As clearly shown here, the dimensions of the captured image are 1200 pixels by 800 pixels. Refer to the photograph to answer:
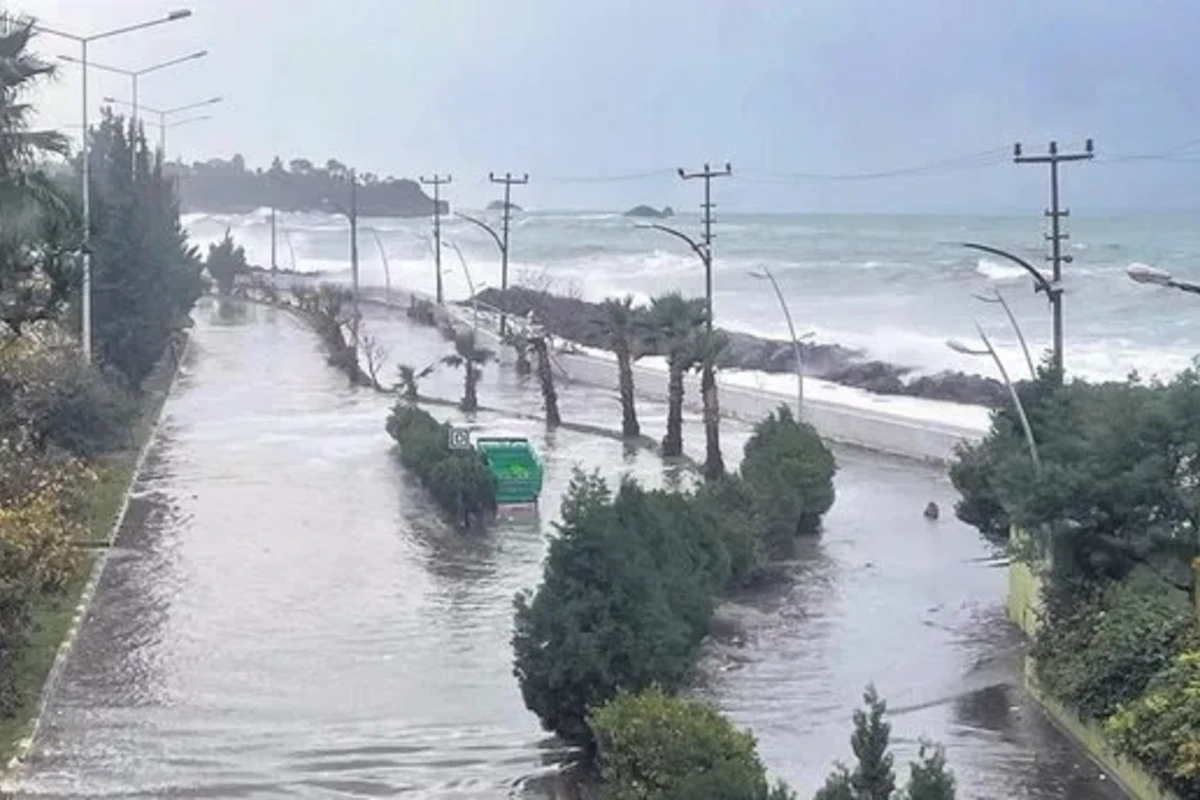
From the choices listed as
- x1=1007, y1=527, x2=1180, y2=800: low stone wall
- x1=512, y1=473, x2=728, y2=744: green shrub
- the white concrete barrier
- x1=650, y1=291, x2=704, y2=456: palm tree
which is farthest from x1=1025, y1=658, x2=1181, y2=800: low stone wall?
the white concrete barrier

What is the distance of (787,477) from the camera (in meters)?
30.2

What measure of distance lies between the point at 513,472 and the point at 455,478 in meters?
1.24

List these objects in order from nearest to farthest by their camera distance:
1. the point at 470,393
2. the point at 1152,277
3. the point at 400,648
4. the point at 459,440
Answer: the point at 1152,277 < the point at 400,648 < the point at 459,440 < the point at 470,393

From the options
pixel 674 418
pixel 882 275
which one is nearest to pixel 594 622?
pixel 674 418

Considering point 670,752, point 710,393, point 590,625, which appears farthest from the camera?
point 710,393

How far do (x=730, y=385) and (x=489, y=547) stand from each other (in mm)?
22843

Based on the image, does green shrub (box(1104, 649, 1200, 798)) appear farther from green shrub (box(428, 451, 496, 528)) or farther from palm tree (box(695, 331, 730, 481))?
palm tree (box(695, 331, 730, 481))

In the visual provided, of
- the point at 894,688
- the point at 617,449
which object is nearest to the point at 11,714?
the point at 894,688

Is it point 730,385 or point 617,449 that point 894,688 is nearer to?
point 617,449

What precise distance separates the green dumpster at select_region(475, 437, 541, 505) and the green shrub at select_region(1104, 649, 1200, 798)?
1558cm

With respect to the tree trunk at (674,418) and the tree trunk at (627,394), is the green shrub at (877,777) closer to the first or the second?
the tree trunk at (674,418)

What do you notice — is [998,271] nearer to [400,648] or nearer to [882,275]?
[882,275]

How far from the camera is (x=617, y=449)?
1567 inches

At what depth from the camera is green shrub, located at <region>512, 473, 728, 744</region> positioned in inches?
686
